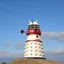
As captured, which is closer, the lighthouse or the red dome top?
the lighthouse

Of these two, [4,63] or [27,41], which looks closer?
[27,41]

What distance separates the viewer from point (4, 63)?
92.2m

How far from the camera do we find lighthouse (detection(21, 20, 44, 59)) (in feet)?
265

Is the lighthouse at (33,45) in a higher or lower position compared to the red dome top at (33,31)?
lower

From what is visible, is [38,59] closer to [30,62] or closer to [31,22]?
[30,62]

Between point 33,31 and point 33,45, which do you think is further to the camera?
point 33,31

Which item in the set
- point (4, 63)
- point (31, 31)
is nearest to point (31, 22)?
point (31, 31)

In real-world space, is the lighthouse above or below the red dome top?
below

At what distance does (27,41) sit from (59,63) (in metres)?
13.9

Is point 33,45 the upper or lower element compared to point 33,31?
lower

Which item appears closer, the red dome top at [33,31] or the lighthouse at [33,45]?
the lighthouse at [33,45]

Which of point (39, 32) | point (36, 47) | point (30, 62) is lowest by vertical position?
point (30, 62)

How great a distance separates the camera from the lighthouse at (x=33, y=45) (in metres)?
80.8

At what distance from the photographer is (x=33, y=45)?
80.8 m
